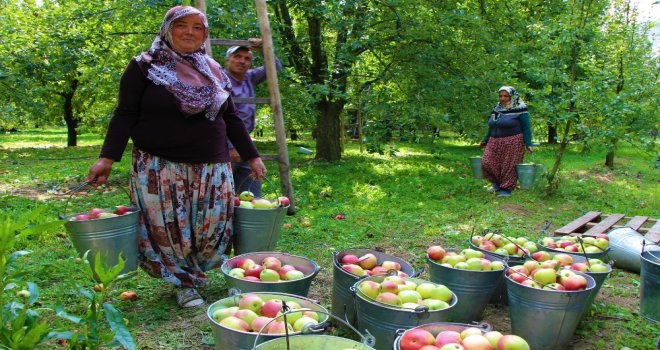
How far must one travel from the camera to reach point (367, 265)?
9.64ft

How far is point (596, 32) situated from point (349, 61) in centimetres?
417

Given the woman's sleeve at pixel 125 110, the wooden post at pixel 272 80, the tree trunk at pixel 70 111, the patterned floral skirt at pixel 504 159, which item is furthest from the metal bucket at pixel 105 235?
the tree trunk at pixel 70 111

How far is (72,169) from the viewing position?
1084cm

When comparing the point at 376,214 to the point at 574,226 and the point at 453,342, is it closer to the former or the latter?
the point at 574,226

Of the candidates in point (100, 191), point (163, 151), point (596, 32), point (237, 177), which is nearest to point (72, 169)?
point (100, 191)

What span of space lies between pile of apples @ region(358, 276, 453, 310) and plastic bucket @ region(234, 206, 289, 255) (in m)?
1.10

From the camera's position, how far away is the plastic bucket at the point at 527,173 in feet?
25.9

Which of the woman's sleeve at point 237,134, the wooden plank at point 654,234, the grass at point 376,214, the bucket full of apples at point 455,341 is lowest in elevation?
the grass at point 376,214

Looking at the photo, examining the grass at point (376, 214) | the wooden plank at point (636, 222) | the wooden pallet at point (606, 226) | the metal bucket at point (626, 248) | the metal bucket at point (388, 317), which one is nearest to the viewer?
the metal bucket at point (388, 317)

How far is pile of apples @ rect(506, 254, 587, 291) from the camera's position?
2.75 metres

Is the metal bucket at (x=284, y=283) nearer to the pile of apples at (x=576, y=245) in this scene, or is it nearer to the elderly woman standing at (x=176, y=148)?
the elderly woman standing at (x=176, y=148)

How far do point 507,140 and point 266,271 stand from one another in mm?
6154

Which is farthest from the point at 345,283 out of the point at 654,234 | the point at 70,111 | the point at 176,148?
the point at 70,111

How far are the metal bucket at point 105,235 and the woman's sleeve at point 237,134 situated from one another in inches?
32.7
